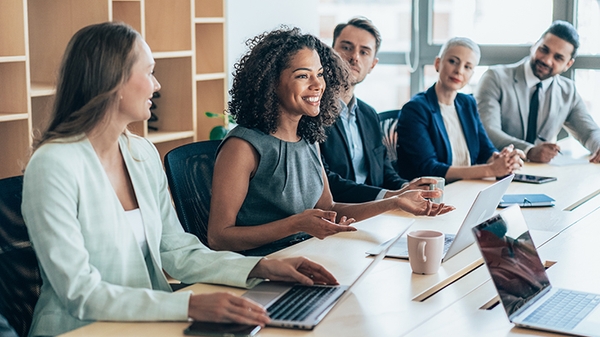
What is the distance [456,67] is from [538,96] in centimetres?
90

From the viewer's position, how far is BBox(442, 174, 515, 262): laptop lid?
171cm

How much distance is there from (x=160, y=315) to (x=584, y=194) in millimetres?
1861

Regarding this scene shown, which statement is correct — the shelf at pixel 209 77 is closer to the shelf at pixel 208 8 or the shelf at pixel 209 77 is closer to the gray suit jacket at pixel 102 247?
the shelf at pixel 208 8

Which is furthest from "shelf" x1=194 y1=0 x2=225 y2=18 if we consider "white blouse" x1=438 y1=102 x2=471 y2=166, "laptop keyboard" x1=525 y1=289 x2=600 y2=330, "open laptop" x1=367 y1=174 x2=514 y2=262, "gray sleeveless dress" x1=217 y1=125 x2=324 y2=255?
"laptop keyboard" x1=525 y1=289 x2=600 y2=330

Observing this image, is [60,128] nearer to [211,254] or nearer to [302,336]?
[211,254]

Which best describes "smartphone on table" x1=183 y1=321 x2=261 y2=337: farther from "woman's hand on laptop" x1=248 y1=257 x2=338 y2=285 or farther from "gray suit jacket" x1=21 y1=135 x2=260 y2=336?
"woman's hand on laptop" x1=248 y1=257 x2=338 y2=285

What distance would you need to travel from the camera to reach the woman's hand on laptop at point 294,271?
1545mm

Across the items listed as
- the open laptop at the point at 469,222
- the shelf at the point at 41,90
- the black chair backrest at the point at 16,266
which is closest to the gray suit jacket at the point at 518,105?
the open laptop at the point at 469,222

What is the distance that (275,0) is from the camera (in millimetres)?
4539

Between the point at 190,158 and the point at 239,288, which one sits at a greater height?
the point at 190,158

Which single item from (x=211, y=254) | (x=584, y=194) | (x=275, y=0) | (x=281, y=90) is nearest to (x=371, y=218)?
(x=281, y=90)

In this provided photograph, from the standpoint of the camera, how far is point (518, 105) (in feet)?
12.6

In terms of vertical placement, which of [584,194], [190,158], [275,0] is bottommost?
[584,194]

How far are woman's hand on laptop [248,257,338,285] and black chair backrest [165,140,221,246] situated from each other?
598 mm
